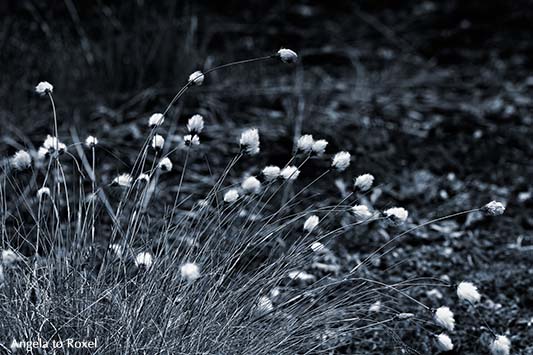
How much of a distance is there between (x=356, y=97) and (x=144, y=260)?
2.53m

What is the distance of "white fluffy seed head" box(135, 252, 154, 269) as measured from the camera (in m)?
1.77

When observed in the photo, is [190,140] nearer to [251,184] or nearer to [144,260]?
[251,184]

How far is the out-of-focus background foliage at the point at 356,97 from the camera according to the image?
9.25 ft

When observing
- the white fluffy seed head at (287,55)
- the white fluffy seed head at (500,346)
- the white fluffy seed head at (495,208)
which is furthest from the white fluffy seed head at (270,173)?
the white fluffy seed head at (500,346)

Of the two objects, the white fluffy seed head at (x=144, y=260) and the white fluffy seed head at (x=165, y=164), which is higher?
the white fluffy seed head at (x=165, y=164)

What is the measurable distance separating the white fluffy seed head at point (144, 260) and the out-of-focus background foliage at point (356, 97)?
39.0 inches

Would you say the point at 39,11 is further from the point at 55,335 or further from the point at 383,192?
the point at 55,335

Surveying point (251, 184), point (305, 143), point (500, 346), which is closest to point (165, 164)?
point (251, 184)

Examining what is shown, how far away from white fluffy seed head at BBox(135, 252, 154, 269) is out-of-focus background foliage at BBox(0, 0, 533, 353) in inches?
39.0

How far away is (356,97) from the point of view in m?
4.12

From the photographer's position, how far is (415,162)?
3432mm

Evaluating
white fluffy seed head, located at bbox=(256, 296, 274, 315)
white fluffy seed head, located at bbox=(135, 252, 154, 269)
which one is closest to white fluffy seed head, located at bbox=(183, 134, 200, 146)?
white fluffy seed head, located at bbox=(135, 252, 154, 269)

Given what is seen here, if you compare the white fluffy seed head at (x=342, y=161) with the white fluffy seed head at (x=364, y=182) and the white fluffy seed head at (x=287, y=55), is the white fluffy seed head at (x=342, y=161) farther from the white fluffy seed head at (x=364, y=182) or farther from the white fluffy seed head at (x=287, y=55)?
the white fluffy seed head at (x=287, y=55)

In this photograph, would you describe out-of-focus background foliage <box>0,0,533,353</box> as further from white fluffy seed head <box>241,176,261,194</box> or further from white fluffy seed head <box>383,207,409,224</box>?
white fluffy seed head <box>241,176,261,194</box>
